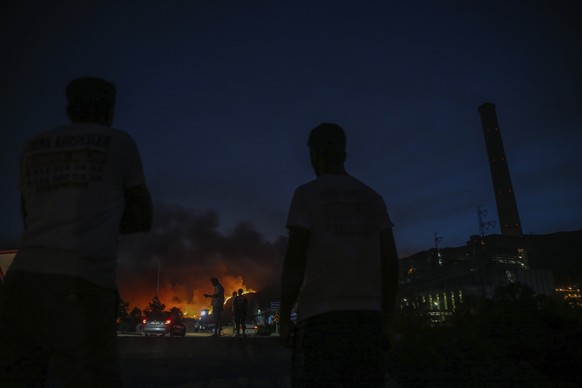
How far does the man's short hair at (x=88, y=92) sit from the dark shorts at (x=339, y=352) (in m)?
1.59

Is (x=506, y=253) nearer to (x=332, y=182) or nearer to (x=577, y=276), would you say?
(x=577, y=276)

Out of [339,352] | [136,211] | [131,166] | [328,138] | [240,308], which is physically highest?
[328,138]

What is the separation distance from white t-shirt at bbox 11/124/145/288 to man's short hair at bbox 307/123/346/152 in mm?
1130

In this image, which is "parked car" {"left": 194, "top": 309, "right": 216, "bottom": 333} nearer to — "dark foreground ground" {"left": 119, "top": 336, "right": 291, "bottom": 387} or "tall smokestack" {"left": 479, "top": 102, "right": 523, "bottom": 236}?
"dark foreground ground" {"left": 119, "top": 336, "right": 291, "bottom": 387}

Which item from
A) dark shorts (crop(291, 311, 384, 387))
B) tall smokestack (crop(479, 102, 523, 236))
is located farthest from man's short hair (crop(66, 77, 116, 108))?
tall smokestack (crop(479, 102, 523, 236))

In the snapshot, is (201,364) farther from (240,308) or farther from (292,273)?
(240,308)

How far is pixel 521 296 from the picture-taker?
7199 mm

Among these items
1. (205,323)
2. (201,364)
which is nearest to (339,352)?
(201,364)

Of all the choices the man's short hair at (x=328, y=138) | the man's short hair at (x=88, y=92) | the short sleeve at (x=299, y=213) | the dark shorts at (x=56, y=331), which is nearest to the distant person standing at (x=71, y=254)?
the dark shorts at (x=56, y=331)

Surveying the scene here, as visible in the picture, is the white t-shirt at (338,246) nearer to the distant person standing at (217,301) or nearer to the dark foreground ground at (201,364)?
the dark foreground ground at (201,364)

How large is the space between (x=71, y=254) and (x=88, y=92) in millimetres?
877

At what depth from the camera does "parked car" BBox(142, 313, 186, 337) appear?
2022 centimetres

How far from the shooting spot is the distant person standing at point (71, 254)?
1.57m

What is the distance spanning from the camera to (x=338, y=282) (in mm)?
2121
